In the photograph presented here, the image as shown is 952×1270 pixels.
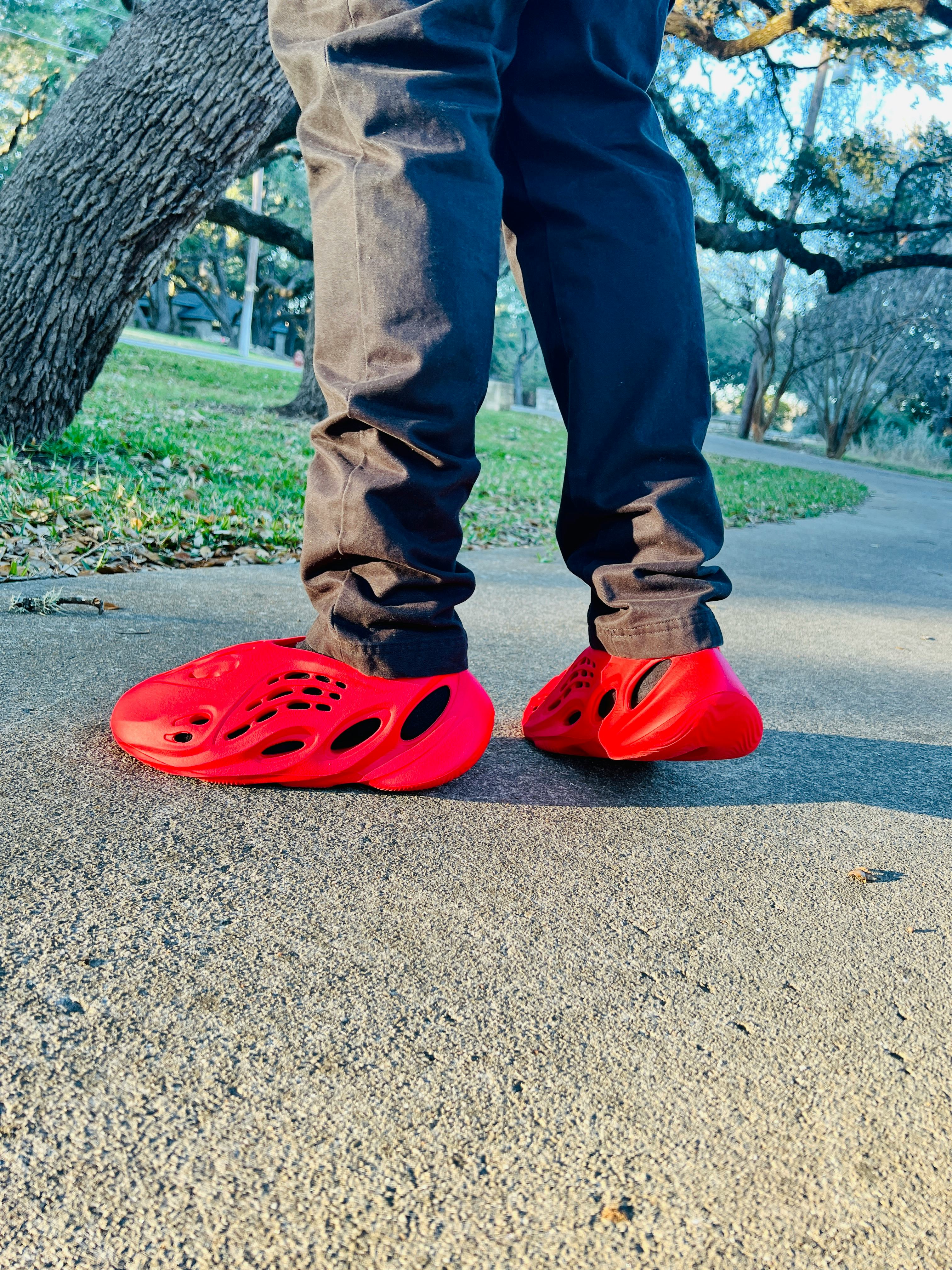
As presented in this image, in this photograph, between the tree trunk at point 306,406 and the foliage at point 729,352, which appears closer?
the tree trunk at point 306,406

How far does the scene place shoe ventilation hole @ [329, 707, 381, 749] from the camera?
122 centimetres

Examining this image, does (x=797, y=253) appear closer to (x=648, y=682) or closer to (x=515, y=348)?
(x=648, y=682)

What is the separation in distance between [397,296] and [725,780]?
812 mm

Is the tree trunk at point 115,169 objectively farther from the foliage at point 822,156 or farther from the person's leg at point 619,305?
the foliage at point 822,156

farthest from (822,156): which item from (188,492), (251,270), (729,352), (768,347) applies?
(729,352)

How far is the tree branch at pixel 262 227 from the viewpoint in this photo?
1059 cm

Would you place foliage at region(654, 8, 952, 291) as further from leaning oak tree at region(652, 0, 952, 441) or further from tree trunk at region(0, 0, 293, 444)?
tree trunk at region(0, 0, 293, 444)

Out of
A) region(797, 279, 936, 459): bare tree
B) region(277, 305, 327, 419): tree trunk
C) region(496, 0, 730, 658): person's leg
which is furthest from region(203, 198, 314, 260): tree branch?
region(797, 279, 936, 459): bare tree

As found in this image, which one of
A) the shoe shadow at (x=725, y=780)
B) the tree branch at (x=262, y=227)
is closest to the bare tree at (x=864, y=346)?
the tree branch at (x=262, y=227)

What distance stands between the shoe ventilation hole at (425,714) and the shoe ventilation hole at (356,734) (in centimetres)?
4

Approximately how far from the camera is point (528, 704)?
1554mm

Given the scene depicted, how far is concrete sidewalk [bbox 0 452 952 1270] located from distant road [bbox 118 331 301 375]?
49.2 feet

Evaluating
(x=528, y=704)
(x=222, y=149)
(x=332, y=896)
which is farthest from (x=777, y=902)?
(x=222, y=149)

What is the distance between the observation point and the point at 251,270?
1194 inches
